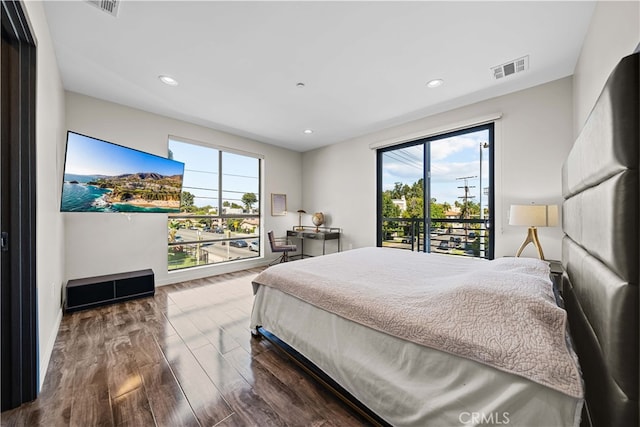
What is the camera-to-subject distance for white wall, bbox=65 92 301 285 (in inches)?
125

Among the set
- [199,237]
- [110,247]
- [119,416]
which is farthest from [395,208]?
[110,247]

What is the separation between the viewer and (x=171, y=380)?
1.71 m

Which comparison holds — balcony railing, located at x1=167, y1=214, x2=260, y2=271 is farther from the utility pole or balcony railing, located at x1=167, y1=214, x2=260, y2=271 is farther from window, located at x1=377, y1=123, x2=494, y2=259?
the utility pole

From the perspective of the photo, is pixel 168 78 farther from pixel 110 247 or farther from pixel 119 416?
pixel 119 416

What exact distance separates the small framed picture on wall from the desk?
487 millimetres

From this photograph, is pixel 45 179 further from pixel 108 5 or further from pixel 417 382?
pixel 417 382

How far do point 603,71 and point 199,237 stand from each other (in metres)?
5.21

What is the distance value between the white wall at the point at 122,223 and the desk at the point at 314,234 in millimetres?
1674

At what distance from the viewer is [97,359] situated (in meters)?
1.95

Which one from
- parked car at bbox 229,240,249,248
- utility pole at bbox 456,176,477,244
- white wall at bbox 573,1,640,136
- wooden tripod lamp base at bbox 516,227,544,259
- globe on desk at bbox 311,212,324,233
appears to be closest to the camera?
white wall at bbox 573,1,640,136

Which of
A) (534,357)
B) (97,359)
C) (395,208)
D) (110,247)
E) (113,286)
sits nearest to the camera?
(534,357)

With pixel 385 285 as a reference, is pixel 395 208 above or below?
above

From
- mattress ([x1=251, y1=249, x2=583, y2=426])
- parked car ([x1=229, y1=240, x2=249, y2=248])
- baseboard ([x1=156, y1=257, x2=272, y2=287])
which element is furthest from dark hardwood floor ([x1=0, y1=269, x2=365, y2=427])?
parked car ([x1=229, y1=240, x2=249, y2=248])

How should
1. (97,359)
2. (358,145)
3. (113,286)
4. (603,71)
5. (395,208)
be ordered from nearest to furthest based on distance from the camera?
(603,71)
(97,359)
(113,286)
(395,208)
(358,145)
